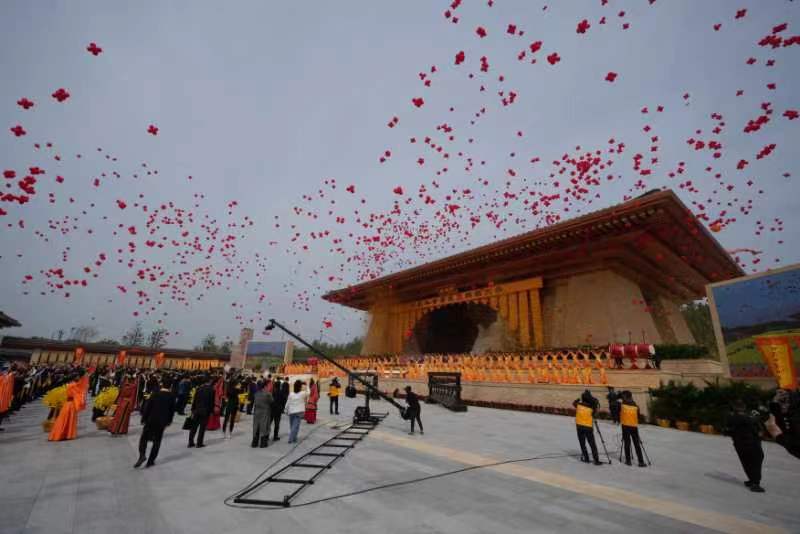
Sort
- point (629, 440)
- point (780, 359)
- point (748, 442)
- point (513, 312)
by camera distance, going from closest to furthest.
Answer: point (748, 442) → point (629, 440) → point (780, 359) → point (513, 312)

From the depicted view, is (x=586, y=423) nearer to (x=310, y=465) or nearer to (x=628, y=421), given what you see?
(x=628, y=421)

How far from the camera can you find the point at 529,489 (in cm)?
493

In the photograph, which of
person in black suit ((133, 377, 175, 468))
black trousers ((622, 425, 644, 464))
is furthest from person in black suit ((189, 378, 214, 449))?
black trousers ((622, 425, 644, 464))

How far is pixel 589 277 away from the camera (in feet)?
58.4

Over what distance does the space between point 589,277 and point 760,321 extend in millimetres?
7030

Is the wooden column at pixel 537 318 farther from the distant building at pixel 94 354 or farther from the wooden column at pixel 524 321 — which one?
the distant building at pixel 94 354

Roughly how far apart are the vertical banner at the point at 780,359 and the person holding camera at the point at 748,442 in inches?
261

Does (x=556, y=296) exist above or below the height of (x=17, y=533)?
above

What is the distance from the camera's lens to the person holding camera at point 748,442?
5.26 m

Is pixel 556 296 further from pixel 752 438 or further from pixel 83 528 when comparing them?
pixel 83 528

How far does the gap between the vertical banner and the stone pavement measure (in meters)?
2.84

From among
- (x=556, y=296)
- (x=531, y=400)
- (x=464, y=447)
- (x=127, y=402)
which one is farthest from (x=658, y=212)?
(x=127, y=402)

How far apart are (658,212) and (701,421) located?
7.45 metres

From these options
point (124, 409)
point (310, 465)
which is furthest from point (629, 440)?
point (124, 409)
